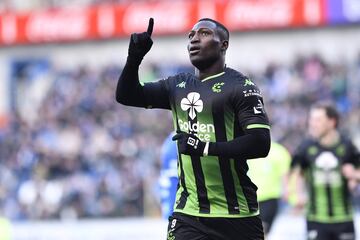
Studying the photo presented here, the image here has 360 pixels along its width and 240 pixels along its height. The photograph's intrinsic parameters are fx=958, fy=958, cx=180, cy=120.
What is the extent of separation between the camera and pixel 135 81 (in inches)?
239

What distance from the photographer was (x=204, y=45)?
5.89 meters

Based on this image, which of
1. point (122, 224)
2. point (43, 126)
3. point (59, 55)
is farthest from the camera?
point (59, 55)

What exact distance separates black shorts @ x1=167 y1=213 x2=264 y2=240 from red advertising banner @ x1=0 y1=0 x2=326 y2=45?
732 inches

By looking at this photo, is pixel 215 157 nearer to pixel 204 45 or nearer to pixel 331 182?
pixel 204 45

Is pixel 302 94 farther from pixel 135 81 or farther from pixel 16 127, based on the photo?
pixel 135 81

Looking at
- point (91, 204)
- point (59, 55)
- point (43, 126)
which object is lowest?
point (91, 204)

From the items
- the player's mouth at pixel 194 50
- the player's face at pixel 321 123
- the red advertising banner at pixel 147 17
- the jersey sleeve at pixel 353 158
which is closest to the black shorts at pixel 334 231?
the jersey sleeve at pixel 353 158

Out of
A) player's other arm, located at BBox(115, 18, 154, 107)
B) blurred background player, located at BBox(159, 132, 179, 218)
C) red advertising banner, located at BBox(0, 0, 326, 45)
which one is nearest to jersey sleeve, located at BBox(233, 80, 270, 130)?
player's other arm, located at BBox(115, 18, 154, 107)

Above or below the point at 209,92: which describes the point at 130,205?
below

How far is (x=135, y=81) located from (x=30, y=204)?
46.4 ft

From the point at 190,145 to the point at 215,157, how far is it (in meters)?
0.33

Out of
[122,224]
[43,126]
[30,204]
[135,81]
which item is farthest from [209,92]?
[43,126]

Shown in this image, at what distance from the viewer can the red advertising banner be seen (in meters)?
24.8

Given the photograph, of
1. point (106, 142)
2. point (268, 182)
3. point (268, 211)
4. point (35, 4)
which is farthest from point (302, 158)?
point (35, 4)
